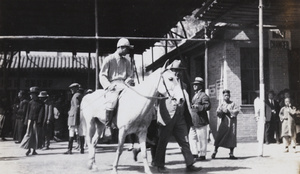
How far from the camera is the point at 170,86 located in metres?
6.42

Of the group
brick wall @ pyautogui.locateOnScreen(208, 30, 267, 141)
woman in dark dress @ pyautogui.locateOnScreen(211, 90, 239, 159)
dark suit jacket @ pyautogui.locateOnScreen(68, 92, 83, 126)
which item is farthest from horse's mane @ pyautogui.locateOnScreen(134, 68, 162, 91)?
brick wall @ pyautogui.locateOnScreen(208, 30, 267, 141)

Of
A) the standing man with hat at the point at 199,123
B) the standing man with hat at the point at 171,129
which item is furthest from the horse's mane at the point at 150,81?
the standing man with hat at the point at 199,123

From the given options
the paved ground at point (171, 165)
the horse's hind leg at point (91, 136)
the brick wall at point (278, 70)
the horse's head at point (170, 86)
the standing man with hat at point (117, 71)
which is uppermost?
the brick wall at point (278, 70)

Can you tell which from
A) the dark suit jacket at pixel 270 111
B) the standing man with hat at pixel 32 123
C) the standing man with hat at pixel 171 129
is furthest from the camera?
the dark suit jacket at pixel 270 111

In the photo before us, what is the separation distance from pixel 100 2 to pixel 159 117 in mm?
6298

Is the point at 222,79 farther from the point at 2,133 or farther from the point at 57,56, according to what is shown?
the point at 57,56

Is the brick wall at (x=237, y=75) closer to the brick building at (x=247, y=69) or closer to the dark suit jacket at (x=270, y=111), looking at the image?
the brick building at (x=247, y=69)

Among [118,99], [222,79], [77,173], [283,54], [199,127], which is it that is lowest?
[77,173]

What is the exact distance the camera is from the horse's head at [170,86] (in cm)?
624

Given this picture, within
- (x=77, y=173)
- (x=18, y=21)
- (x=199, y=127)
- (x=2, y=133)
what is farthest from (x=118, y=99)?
(x=2, y=133)

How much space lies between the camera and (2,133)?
16156 millimetres

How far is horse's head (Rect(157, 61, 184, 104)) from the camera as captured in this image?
624 centimetres

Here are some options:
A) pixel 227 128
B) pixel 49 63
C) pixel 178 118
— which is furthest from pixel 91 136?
pixel 49 63

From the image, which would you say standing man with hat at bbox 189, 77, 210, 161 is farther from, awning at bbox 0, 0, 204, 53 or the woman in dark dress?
awning at bbox 0, 0, 204, 53
